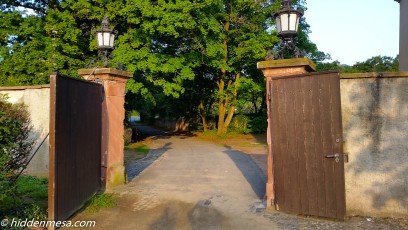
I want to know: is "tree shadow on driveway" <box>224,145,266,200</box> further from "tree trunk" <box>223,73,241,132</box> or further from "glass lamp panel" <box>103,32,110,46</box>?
"tree trunk" <box>223,73,241,132</box>

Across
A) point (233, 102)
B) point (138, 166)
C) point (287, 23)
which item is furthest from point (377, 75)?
point (233, 102)

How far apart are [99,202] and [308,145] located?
13.4 feet

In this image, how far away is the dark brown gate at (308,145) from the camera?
535 centimetres

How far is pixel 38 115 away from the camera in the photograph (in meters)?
9.18

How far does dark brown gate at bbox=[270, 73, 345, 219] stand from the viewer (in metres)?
5.35

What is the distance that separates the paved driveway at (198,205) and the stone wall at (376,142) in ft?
1.17

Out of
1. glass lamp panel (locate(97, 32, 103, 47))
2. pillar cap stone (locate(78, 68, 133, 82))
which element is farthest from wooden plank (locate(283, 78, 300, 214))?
glass lamp panel (locate(97, 32, 103, 47))

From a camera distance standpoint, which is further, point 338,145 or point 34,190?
point 34,190

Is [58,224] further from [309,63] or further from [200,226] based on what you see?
[309,63]

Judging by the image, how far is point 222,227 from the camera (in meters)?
5.24

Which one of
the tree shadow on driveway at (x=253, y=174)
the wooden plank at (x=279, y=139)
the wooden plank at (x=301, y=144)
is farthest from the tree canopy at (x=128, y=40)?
the wooden plank at (x=301, y=144)

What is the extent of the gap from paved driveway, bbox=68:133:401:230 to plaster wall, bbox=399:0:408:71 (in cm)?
975

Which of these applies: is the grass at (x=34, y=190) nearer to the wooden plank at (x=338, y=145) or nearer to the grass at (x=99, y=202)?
the grass at (x=99, y=202)

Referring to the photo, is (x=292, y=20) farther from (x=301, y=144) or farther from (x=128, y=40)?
(x=128, y=40)
